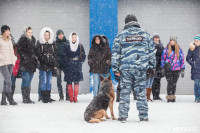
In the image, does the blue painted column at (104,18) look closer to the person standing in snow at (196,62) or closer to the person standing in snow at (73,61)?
the person standing in snow at (73,61)

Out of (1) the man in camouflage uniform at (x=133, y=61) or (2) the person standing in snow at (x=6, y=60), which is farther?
(2) the person standing in snow at (x=6, y=60)

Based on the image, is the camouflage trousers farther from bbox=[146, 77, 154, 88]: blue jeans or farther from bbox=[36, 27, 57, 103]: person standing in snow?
bbox=[36, 27, 57, 103]: person standing in snow

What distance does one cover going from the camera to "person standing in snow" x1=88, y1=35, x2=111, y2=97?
830 cm

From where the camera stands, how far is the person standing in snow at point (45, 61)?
8.77 m

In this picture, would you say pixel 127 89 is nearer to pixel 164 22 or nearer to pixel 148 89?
pixel 148 89

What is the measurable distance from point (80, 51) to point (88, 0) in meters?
4.11

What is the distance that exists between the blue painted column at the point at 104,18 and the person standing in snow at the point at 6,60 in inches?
175

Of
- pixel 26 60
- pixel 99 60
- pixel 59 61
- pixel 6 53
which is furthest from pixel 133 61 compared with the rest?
pixel 59 61

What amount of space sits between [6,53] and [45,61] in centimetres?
121

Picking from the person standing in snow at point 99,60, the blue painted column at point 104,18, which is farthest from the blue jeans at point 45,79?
the blue painted column at point 104,18

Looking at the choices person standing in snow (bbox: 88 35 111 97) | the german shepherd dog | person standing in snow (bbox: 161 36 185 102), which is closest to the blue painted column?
person standing in snow (bbox: 161 36 185 102)

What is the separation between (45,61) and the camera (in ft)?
28.9

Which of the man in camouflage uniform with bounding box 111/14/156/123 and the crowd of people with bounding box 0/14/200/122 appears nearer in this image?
the man in camouflage uniform with bounding box 111/14/156/123

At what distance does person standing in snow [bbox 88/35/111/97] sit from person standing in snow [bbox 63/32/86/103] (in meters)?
0.58
